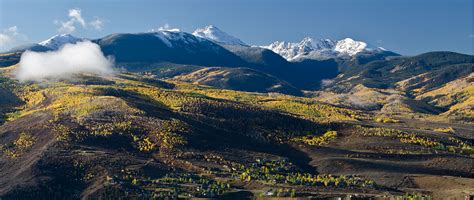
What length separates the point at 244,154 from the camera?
641ft

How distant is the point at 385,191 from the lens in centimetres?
16062

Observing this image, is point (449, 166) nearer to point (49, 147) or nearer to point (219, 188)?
point (219, 188)

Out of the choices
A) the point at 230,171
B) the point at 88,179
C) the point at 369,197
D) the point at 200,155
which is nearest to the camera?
the point at 369,197

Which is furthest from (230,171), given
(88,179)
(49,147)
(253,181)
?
(49,147)

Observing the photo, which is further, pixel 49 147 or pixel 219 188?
pixel 49 147

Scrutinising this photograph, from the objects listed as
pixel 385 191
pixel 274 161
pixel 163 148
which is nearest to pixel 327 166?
pixel 274 161

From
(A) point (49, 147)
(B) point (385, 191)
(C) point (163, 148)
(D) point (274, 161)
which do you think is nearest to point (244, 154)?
(D) point (274, 161)

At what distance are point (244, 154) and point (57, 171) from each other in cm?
6327

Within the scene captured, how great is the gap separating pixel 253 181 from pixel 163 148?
135 feet

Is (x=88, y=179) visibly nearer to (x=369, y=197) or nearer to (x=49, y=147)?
(x=49, y=147)

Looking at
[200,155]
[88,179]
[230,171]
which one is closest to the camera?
[88,179]

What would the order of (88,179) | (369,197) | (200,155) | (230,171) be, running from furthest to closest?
1. (200,155)
2. (230,171)
3. (88,179)
4. (369,197)

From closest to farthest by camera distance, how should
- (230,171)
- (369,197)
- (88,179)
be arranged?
(369,197)
(88,179)
(230,171)

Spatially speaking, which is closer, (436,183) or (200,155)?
(436,183)
